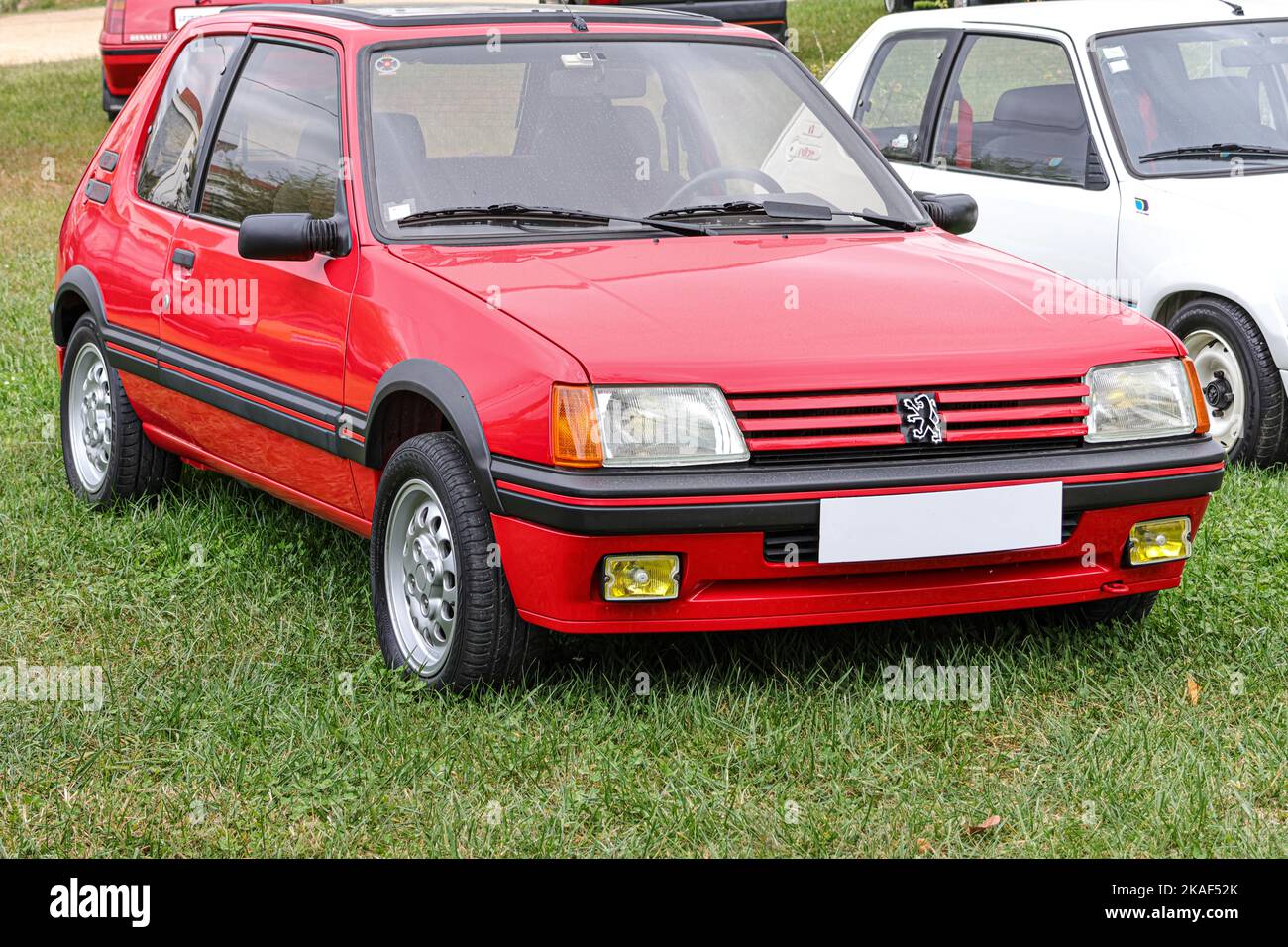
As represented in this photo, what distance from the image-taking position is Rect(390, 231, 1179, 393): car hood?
4.10m

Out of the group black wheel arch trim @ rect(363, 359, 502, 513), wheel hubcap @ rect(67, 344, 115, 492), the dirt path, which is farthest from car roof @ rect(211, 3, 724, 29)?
the dirt path

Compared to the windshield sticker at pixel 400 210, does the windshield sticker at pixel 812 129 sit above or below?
above

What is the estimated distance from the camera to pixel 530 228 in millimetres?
4930

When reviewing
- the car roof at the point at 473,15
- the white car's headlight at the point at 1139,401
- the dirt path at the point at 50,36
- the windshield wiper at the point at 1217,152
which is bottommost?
the dirt path at the point at 50,36

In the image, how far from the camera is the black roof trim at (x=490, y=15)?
5.37m

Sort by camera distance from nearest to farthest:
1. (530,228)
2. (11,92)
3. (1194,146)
Answer: (530,228) → (1194,146) → (11,92)

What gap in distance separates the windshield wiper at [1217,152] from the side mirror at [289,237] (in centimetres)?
369

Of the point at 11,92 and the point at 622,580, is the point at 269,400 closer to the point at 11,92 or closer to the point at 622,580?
the point at 622,580

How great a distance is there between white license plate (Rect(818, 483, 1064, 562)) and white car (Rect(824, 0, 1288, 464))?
2.73 metres

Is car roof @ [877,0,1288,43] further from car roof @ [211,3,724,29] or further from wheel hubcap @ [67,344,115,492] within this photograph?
wheel hubcap @ [67,344,115,492]

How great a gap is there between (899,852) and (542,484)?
3.71 ft

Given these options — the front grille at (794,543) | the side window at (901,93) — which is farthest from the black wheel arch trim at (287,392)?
the side window at (901,93)

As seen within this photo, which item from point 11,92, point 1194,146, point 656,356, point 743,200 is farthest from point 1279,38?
point 11,92

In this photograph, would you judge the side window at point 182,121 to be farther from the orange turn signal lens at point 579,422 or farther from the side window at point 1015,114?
the side window at point 1015,114
